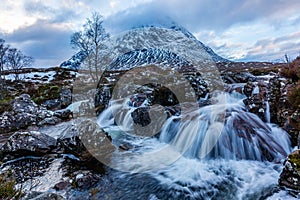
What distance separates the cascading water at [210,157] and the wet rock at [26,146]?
2.78m

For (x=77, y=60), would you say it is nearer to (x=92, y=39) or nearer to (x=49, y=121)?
(x=92, y=39)

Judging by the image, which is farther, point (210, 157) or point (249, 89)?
point (249, 89)

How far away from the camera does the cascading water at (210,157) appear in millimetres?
5625

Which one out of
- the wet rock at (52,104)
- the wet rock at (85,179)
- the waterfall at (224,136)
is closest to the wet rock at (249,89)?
the waterfall at (224,136)

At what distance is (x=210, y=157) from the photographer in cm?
725

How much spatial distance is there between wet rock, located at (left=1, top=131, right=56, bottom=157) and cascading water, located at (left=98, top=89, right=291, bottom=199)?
2.78 metres

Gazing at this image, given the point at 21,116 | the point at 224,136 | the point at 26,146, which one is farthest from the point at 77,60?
the point at 224,136

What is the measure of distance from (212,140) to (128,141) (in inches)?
147

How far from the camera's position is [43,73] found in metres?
41.8

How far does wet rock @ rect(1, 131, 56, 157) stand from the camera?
7.74 meters

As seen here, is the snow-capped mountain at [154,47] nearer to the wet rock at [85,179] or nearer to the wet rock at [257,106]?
the wet rock at [257,106]

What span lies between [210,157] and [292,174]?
107 inches

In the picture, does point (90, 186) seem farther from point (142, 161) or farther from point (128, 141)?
point (128, 141)

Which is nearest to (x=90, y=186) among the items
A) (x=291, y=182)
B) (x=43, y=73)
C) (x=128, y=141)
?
(x=128, y=141)
